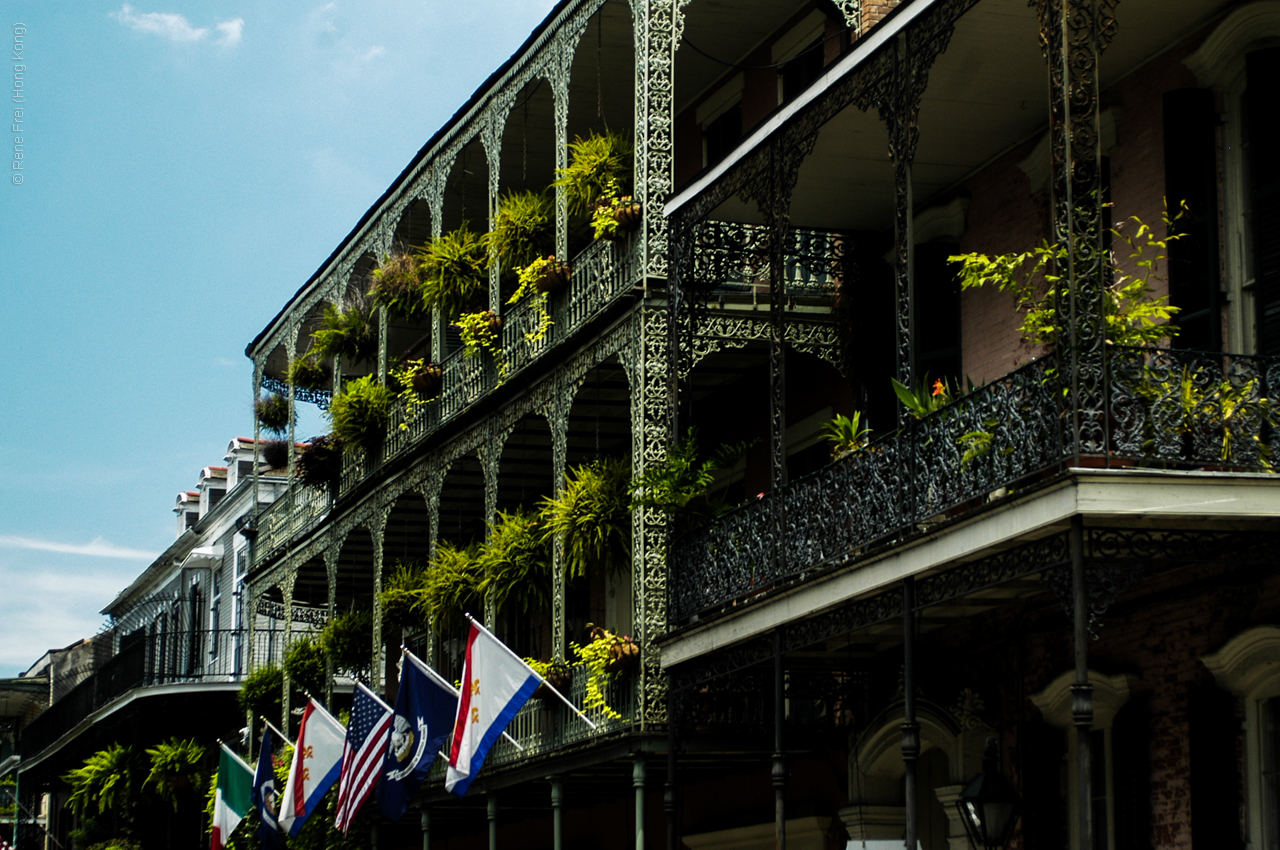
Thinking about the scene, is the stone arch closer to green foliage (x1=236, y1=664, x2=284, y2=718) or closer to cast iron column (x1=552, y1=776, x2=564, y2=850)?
cast iron column (x1=552, y1=776, x2=564, y2=850)

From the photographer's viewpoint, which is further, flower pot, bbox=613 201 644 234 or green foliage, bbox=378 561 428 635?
green foliage, bbox=378 561 428 635

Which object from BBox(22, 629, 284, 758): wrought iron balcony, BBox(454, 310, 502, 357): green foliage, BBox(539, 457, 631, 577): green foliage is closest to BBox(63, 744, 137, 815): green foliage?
BBox(22, 629, 284, 758): wrought iron balcony

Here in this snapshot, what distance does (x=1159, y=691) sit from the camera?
1276cm

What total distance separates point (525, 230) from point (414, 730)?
512 cm

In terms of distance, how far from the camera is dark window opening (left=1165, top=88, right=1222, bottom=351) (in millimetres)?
12391

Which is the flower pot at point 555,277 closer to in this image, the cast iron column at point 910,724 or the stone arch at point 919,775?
the stone arch at point 919,775

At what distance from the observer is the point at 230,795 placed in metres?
25.7

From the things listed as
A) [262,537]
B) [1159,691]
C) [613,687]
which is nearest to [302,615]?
[262,537]

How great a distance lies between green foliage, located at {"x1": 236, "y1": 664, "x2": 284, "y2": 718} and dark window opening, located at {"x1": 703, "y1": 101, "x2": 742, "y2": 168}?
37.4 feet

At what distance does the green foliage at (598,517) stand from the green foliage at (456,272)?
178 inches

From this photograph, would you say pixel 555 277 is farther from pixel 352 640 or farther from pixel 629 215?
pixel 352 640

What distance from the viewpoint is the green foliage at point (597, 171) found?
17922mm

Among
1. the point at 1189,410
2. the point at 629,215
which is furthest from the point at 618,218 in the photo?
the point at 1189,410

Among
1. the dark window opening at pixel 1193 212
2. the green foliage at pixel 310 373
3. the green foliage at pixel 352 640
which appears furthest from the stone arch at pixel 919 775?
the green foliage at pixel 310 373
